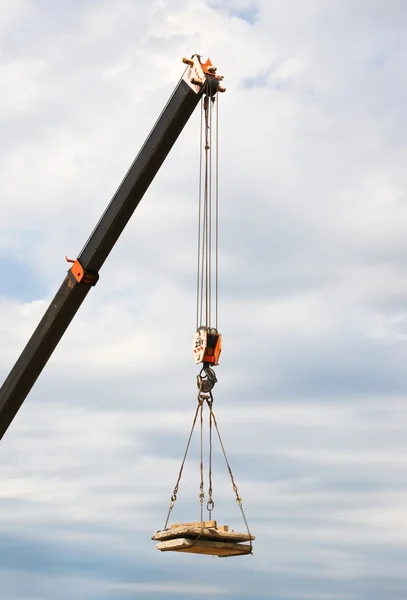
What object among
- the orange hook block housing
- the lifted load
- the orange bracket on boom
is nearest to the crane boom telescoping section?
the orange bracket on boom

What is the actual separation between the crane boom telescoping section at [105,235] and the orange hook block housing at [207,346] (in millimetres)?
4224

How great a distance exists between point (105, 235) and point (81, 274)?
1.05 m

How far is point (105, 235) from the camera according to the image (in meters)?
22.1

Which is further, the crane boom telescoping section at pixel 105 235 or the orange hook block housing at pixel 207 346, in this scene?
the crane boom telescoping section at pixel 105 235

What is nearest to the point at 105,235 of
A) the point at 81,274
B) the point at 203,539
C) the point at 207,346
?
the point at 81,274

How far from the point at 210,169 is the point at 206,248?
1.74 meters

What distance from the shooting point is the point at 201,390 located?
19000mm

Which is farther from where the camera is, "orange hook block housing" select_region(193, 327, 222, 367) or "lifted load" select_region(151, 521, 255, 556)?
"orange hook block housing" select_region(193, 327, 222, 367)

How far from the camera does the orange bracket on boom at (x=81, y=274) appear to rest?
22.4 metres

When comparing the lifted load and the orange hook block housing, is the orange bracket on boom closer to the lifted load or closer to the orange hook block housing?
the orange hook block housing

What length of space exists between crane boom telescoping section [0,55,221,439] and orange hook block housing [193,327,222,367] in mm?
4224

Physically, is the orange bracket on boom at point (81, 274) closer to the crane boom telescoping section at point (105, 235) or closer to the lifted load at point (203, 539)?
the crane boom telescoping section at point (105, 235)

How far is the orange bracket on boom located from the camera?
22.4 m

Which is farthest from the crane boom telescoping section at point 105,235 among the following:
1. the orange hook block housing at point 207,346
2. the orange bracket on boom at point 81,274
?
the orange hook block housing at point 207,346
